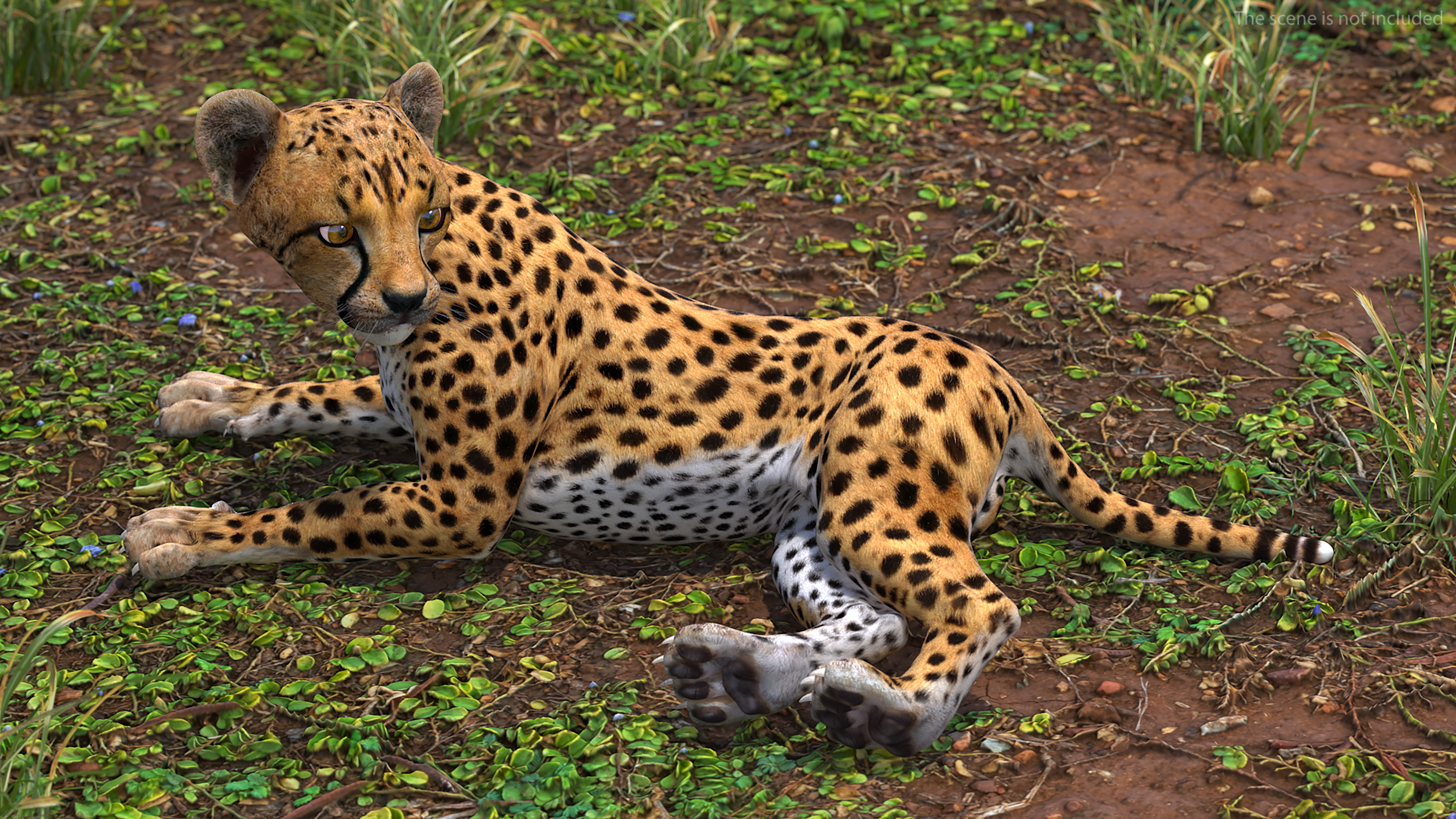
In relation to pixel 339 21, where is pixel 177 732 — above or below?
below

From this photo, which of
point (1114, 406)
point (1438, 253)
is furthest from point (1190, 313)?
point (1438, 253)

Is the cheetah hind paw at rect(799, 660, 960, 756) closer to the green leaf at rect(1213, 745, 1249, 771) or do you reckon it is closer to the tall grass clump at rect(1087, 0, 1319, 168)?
the green leaf at rect(1213, 745, 1249, 771)

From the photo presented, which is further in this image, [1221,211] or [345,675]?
[1221,211]

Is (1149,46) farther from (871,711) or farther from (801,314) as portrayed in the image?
(871,711)

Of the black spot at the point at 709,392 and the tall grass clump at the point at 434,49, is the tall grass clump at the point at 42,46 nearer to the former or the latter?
the tall grass clump at the point at 434,49

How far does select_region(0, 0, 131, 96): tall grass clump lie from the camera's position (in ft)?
25.7

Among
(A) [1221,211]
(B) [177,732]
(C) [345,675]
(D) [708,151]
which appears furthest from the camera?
(D) [708,151]

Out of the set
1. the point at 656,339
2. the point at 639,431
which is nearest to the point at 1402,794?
the point at 639,431

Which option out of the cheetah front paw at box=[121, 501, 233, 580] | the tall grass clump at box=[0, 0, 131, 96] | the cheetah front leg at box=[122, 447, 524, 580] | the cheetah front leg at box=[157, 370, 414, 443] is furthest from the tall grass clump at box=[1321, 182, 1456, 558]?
the tall grass clump at box=[0, 0, 131, 96]

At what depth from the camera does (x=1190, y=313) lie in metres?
6.30

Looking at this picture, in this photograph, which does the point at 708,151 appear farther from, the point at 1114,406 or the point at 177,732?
the point at 177,732

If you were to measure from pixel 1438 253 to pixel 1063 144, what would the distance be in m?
2.03

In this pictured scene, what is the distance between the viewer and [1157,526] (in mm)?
4637

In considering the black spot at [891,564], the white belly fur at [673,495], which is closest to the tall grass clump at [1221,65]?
the white belly fur at [673,495]
